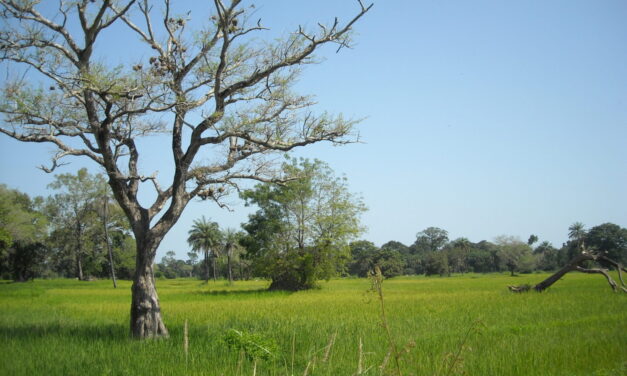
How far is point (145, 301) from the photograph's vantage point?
10414 mm

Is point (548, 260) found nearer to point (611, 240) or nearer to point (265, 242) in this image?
point (611, 240)

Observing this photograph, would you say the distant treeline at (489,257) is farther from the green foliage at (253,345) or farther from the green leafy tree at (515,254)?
the green foliage at (253,345)

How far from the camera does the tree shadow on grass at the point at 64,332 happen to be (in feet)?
35.2

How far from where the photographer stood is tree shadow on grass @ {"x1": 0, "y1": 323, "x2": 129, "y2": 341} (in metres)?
10.7

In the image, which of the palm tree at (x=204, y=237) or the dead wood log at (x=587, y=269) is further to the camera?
the palm tree at (x=204, y=237)

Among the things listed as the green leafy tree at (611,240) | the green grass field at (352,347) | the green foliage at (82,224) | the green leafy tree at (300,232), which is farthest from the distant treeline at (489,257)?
the green grass field at (352,347)

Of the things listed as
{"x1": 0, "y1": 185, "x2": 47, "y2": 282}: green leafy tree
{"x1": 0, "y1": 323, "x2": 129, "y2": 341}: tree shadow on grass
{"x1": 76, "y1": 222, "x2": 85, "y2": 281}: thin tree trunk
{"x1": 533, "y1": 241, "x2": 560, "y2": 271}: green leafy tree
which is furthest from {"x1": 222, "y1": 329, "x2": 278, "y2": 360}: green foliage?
{"x1": 533, "y1": 241, "x2": 560, "y2": 271}: green leafy tree

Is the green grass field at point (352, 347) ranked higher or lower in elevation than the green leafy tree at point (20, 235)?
lower

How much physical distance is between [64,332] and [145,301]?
3.06 metres

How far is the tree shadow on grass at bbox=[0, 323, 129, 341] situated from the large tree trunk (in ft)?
2.02

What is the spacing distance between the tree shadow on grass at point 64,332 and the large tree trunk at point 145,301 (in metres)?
0.62

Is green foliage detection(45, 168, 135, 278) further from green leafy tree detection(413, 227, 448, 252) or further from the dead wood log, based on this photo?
green leafy tree detection(413, 227, 448, 252)

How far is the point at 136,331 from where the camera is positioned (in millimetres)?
10297

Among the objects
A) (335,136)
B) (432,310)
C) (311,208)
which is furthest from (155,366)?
(311,208)
